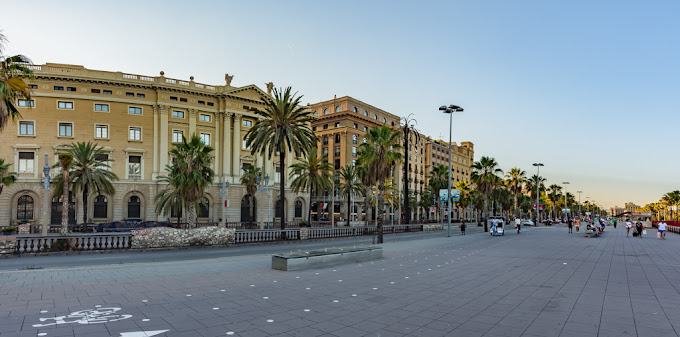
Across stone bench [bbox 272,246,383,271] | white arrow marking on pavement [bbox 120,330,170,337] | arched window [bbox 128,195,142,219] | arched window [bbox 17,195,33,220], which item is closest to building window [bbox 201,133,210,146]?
arched window [bbox 128,195,142,219]

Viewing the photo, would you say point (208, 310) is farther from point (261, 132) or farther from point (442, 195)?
point (442, 195)

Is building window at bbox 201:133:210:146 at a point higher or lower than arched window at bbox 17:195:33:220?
higher

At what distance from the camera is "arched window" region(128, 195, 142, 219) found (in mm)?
51938

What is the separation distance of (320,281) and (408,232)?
3025 centimetres

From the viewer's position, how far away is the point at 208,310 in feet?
25.9

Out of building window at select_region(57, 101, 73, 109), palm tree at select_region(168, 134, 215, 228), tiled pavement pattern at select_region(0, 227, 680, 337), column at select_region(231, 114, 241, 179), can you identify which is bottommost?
tiled pavement pattern at select_region(0, 227, 680, 337)

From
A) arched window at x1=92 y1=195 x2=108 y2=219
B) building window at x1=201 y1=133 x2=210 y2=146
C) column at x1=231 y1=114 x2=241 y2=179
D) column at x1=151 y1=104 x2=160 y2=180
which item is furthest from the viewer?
column at x1=231 y1=114 x2=241 y2=179

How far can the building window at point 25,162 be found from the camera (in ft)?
158

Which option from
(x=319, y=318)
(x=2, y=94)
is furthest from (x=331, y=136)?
(x=319, y=318)

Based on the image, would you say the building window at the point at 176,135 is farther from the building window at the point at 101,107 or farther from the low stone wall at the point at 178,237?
the low stone wall at the point at 178,237

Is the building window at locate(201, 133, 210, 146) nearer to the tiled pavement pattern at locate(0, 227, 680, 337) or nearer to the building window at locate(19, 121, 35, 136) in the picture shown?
the building window at locate(19, 121, 35, 136)

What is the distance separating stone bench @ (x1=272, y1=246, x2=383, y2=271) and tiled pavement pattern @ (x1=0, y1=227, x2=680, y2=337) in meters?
0.58

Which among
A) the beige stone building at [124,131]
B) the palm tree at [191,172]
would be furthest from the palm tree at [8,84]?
the beige stone building at [124,131]


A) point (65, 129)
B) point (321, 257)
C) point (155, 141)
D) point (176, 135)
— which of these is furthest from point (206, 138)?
point (321, 257)
